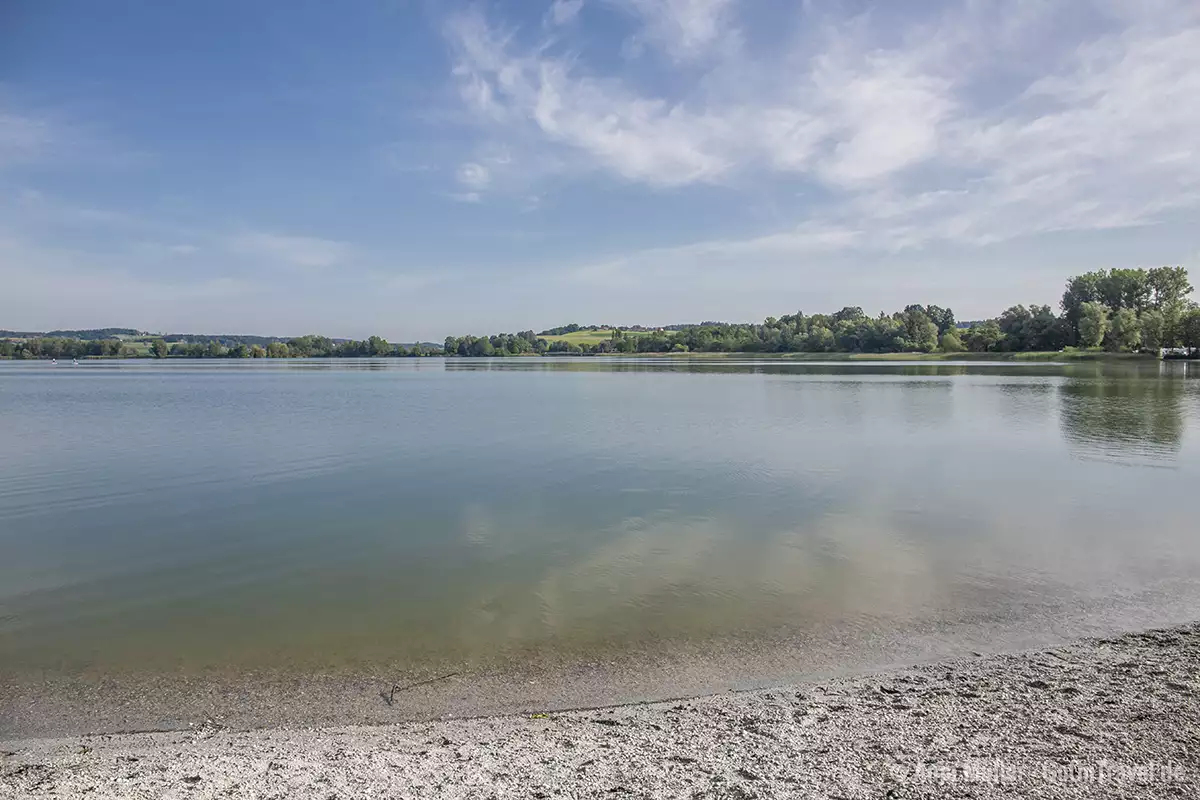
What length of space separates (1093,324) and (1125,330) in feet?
12.2

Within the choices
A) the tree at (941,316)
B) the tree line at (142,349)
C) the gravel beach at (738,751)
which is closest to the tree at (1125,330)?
the tree at (941,316)

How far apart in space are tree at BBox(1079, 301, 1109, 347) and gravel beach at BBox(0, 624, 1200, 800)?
112 meters

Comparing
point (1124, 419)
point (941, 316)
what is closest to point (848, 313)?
point (941, 316)

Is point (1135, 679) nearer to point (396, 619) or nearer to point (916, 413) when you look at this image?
point (396, 619)

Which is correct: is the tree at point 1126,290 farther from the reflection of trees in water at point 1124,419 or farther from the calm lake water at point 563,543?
the calm lake water at point 563,543

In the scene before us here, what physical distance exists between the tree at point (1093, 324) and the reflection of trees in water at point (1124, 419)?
201ft

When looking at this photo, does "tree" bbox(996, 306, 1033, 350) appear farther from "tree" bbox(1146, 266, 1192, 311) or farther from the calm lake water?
the calm lake water

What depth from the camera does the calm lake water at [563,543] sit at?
734 centimetres

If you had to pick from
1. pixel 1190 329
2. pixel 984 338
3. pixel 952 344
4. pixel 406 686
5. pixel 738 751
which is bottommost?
pixel 406 686

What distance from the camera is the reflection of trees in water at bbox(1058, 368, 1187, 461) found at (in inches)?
786

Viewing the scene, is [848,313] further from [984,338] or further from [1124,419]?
[1124,419]

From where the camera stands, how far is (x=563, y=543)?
1076 cm

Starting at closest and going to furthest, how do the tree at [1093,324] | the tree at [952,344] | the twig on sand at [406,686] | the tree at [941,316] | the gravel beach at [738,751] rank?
the gravel beach at [738,751] → the twig on sand at [406,686] → the tree at [1093,324] → the tree at [952,344] → the tree at [941,316]

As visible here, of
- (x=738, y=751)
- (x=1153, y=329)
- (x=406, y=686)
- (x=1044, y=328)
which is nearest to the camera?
(x=738, y=751)
